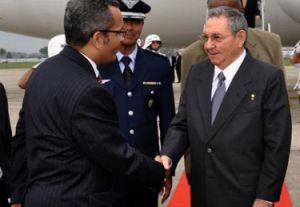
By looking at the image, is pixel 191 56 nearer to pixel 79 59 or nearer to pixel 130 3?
pixel 130 3

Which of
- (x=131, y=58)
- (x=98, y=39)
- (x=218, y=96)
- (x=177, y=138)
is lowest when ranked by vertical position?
(x=177, y=138)

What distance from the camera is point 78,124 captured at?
1939 mm

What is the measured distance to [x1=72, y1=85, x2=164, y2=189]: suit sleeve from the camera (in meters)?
1.94

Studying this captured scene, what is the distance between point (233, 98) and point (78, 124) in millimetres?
878

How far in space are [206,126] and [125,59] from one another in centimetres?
71

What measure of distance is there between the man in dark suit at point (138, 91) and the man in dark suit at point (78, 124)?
32.0 inches

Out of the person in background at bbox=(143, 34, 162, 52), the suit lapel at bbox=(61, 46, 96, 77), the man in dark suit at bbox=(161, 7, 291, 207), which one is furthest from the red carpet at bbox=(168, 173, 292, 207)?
the person in background at bbox=(143, 34, 162, 52)

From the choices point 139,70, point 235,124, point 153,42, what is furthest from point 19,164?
point 153,42

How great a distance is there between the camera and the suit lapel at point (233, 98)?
8.20 ft

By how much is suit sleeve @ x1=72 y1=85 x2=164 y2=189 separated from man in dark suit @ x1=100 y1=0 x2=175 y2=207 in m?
0.85

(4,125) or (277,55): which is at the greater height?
(277,55)

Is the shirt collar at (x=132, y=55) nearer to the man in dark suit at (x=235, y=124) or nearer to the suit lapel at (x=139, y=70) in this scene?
the suit lapel at (x=139, y=70)

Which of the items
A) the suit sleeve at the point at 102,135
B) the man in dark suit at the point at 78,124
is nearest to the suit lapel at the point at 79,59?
the man in dark suit at the point at 78,124

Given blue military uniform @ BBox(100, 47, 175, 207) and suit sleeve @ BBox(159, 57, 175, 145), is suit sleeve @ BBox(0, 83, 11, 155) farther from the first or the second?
suit sleeve @ BBox(159, 57, 175, 145)
